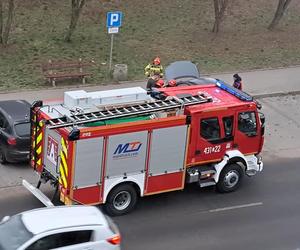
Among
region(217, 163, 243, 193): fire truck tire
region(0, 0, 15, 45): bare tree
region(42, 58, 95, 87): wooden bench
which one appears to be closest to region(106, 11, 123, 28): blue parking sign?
region(42, 58, 95, 87): wooden bench

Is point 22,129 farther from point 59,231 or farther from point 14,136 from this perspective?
point 59,231

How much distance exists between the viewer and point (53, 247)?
1230cm

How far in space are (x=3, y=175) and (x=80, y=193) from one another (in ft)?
11.7

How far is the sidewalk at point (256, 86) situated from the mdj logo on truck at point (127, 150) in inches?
338

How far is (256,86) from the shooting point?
87.2 ft

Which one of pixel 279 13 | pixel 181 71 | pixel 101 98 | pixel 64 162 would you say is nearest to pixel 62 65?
pixel 181 71

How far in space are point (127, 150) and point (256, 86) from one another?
11901 millimetres

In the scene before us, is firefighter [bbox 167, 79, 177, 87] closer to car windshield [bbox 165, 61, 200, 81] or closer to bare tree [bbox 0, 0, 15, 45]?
car windshield [bbox 165, 61, 200, 81]

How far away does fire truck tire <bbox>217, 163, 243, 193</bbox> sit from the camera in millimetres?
17734

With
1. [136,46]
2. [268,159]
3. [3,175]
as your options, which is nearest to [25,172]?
[3,175]

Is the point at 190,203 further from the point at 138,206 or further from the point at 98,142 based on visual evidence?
the point at 98,142

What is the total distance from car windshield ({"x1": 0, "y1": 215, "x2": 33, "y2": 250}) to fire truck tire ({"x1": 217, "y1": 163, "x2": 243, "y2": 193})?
641 cm

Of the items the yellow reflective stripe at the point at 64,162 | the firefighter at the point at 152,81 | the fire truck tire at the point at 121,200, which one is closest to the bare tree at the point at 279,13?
the firefighter at the point at 152,81

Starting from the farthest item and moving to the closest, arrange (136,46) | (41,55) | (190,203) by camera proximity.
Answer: (136,46) → (41,55) → (190,203)
